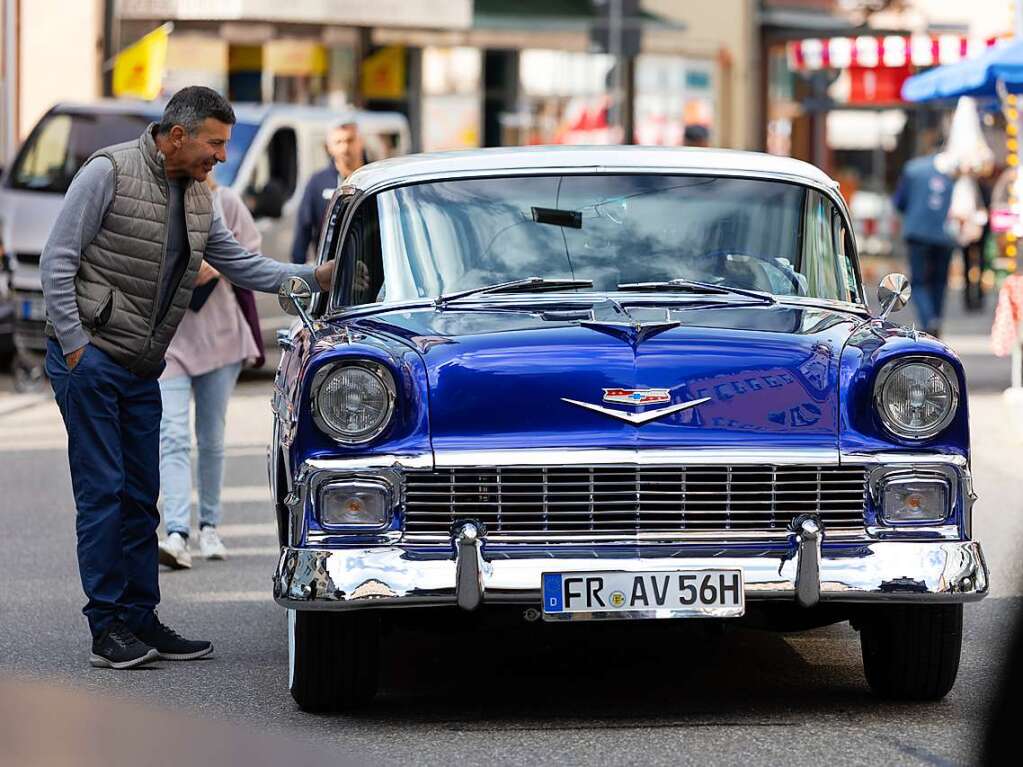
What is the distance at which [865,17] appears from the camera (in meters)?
38.2

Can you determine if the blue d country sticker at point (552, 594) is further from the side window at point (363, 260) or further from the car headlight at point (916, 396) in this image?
the side window at point (363, 260)

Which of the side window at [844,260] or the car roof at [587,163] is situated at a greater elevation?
the car roof at [587,163]

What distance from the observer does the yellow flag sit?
71.7 feet

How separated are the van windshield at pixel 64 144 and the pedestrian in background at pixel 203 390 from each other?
860 cm

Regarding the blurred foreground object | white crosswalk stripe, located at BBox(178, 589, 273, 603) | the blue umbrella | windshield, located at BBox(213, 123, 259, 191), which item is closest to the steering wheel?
white crosswalk stripe, located at BBox(178, 589, 273, 603)

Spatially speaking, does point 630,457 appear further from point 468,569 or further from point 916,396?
point 916,396

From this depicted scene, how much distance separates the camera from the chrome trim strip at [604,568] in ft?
18.4

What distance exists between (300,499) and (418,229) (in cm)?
128

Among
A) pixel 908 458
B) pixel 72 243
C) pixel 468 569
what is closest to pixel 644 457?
pixel 468 569

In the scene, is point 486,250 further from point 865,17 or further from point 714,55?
point 865,17

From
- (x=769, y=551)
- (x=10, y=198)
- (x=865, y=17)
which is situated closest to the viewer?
(x=769, y=551)

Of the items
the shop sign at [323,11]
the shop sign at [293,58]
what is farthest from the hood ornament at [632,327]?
the shop sign at [293,58]


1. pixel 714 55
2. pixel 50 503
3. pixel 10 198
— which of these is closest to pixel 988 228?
pixel 714 55

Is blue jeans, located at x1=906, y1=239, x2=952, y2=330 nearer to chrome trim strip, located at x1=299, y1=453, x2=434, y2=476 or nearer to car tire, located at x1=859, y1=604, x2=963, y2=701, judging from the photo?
car tire, located at x1=859, y1=604, x2=963, y2=701
